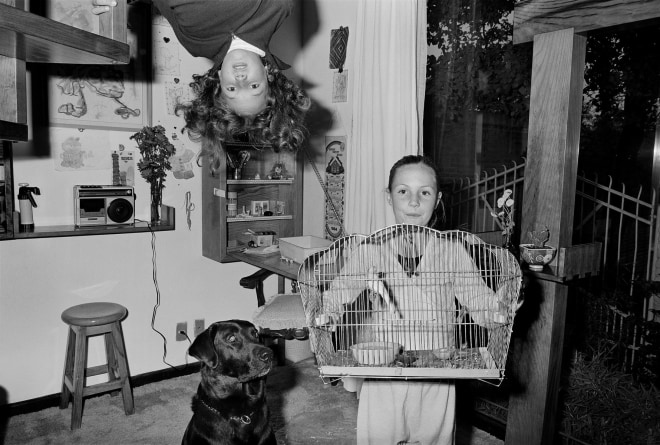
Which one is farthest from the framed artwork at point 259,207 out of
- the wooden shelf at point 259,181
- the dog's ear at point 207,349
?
the dog's ear at point 207,349

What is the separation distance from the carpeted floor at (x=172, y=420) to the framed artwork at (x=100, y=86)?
1619 millimetres

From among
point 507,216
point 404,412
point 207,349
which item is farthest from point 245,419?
point 507,216

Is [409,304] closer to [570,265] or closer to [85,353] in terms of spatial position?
[570,265]

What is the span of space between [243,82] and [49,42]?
475 millimetres

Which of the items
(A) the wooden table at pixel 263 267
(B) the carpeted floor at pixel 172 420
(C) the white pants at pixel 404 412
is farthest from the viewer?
(A) the wooden table at pixel 263 267

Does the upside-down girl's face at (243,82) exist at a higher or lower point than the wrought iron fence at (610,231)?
higher

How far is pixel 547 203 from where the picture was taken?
1893 mm

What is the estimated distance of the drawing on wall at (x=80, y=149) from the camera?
2.99 m

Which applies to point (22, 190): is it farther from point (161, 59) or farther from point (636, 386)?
point (636, 386)

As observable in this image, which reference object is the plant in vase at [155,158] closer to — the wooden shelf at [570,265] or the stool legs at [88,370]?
the stool legs at [88,370]

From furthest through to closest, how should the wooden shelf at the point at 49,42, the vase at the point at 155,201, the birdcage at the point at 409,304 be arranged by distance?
the vase at the point at 155,201
the birdcage at the point at 409,304
the wooden shelf at the point at 49,42

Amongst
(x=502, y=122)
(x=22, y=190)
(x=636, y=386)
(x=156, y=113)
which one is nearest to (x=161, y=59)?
(x=156, y=113)

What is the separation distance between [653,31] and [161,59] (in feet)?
9.48

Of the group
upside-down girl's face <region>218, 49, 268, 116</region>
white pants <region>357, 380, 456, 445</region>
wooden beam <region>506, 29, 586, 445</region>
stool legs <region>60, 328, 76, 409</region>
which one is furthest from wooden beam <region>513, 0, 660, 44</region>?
stool legs <region>60, 328, 76, 409</region>
